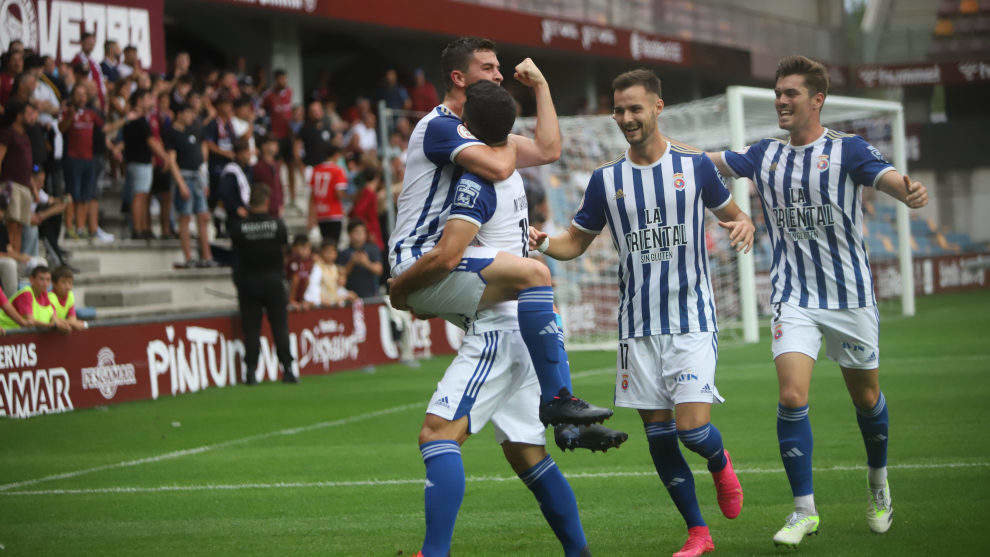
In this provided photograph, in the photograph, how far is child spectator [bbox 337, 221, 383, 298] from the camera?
57.2 feet

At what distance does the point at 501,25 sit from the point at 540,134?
74.6 ft

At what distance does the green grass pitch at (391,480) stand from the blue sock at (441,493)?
3.33 feet

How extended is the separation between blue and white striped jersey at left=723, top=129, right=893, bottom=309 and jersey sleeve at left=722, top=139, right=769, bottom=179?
0.10 meters

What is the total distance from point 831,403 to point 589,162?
1073 cm

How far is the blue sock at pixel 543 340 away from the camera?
479 cm

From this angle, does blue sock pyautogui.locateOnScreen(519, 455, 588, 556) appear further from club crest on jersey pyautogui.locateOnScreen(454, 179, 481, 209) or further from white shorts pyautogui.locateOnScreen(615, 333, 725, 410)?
club crest on jersey pyautogui.locateOnScreen(454, 179, 481, 209)

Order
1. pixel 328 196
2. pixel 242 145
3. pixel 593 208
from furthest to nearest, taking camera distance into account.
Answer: pixel 328 196
pixel 242 145
pixel 593 208

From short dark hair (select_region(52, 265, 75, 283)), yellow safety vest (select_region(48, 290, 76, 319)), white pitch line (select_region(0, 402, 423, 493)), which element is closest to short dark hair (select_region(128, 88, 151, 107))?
short dark hair (select_region(52, 265, 75, 283))

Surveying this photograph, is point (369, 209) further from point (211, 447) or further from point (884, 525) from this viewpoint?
point (884, 525)

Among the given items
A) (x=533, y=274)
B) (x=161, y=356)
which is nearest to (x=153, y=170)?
(x=161, y=356)

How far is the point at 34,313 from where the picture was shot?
12172 millimetres

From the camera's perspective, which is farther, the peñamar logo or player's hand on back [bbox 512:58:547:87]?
the peñamar logo

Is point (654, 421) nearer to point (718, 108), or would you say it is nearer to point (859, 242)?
point (859, 242)

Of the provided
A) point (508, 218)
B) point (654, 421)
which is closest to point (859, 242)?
point (654, 421)
